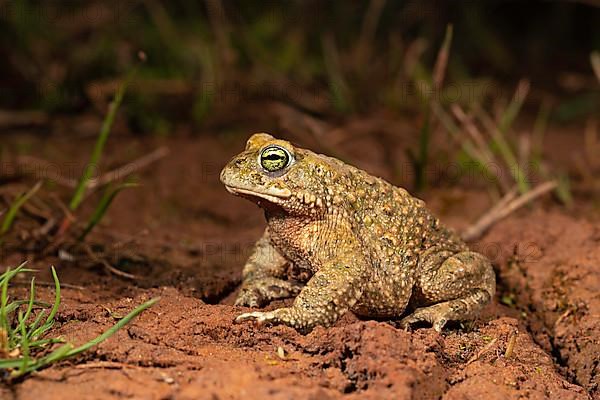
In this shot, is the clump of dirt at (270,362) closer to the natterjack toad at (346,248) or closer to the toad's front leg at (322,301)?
the toad's front leg at (322,301)

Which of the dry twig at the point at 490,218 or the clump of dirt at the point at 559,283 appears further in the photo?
the dry twig at the point at 490,218

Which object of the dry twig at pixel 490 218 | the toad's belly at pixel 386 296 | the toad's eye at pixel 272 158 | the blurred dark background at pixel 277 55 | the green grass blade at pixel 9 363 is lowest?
the green grass blade at pixel 9 363

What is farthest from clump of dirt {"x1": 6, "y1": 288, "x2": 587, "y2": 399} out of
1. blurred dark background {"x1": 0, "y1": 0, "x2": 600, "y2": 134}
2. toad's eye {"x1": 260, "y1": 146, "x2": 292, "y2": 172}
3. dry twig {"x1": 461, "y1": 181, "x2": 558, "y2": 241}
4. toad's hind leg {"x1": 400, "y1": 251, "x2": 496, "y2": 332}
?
blurred dark background {"x1": 0, "y1": 0, "x2": 600, "y2": 134}

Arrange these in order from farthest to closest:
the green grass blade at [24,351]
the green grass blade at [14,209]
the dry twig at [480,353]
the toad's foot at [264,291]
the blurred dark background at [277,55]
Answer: the blurred dark background at [277,55] < the green grass blade at [14,209] < the toad's foot at [264,291] < the dry twig at [480,353] < the green grass blade at [24,351]

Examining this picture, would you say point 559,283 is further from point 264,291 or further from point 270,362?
point 270,362

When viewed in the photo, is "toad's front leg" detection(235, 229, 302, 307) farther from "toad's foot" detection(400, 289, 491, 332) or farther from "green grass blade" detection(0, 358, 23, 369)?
"green grass blade" detection(0, 358, 23, 369)

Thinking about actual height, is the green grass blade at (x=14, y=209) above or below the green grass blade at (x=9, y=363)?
above

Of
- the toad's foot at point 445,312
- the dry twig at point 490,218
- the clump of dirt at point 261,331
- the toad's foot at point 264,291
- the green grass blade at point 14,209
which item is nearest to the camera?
the clump of dirt at point 261,331

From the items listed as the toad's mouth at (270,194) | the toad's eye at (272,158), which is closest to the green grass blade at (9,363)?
the toad's mouth at (270,194)
